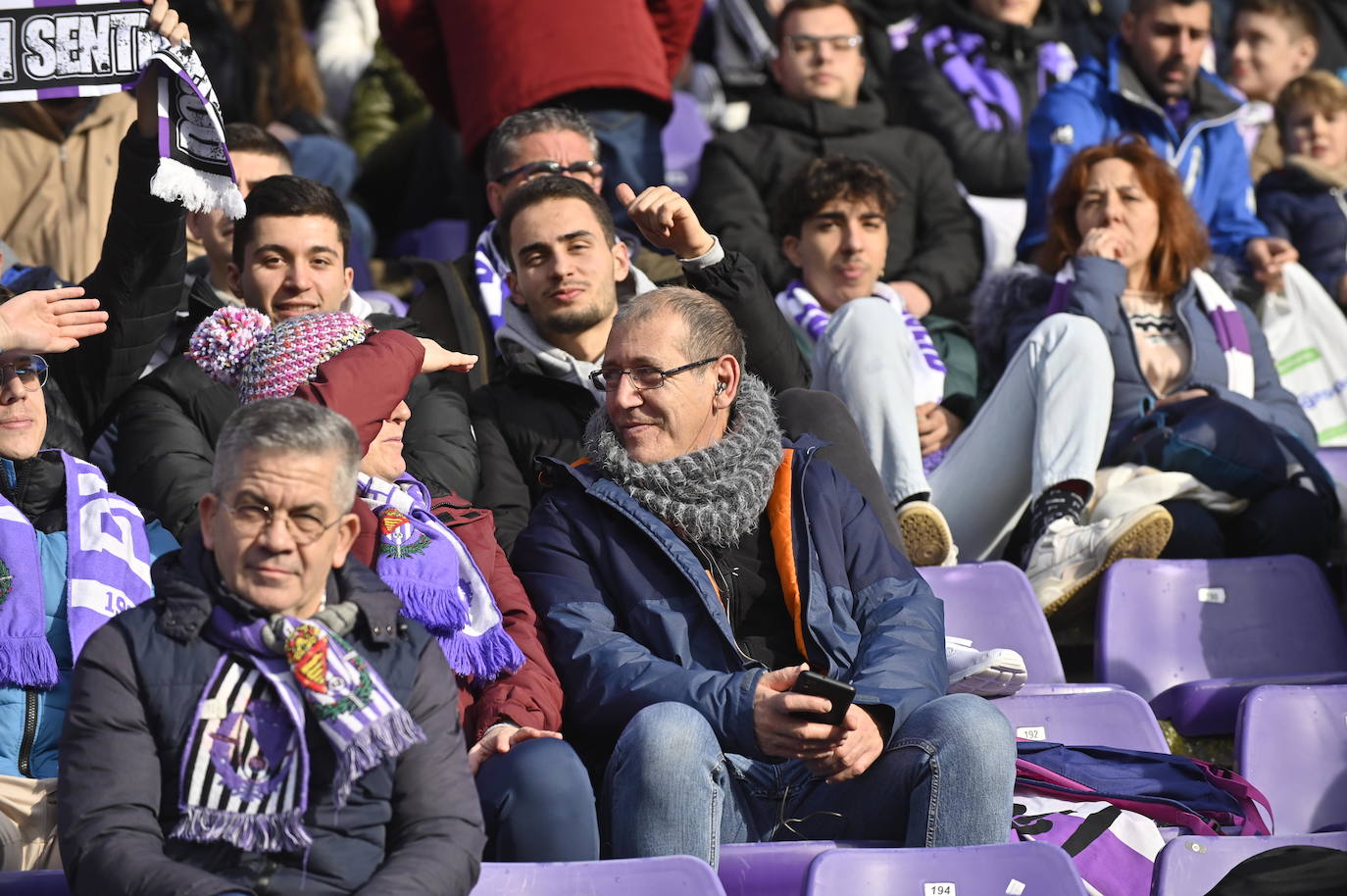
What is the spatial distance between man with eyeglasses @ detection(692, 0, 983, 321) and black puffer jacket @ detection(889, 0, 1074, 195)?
16.0 inches

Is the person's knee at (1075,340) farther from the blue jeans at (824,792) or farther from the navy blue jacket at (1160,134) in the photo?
the blue jeans at (824,792)

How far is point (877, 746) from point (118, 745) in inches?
50.5

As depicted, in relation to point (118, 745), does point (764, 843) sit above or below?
below

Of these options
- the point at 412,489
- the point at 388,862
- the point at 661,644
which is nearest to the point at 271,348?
the point at 412,489

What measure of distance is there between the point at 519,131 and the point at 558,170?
23 cm

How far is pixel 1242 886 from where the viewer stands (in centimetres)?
253

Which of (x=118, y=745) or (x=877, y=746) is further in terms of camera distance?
(x=877, y=746)

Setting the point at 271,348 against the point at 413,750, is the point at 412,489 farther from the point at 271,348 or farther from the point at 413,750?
the point at 413,750

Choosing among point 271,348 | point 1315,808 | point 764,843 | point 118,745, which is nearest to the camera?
point 118,745

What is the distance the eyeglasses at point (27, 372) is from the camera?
10.6 ft

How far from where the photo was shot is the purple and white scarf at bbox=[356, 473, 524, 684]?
9.61ft

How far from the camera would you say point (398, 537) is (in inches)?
117

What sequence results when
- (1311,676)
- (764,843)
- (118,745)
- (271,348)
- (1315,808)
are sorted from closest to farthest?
(118,745) → (764,843) → (271,348) → (1315,808) → (1311,676)

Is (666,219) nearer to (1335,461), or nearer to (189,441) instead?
(189,441)
